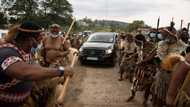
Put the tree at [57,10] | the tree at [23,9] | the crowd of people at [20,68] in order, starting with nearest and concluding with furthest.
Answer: the crowd of people at [20,68], the tree at [23,9], the tree at [57,10]

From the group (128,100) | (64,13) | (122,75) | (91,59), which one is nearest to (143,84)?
(128,100)

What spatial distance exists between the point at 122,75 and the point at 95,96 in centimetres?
401

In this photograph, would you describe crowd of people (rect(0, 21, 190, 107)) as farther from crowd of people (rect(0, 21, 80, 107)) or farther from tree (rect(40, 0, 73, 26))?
tree (rect(40, 0, 73, 26))

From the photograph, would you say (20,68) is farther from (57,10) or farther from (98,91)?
(57,10)

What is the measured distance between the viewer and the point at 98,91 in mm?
11547

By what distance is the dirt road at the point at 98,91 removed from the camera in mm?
9844

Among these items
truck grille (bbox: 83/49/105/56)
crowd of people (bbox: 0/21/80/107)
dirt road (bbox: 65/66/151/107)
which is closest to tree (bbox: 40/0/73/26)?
truck grille (bbox: 83/49/105/56)

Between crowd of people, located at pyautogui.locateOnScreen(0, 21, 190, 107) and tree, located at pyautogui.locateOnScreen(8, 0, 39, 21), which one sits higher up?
crowd of people, located at pyautogui.locateOnScreen(0, 21, 190, 107)

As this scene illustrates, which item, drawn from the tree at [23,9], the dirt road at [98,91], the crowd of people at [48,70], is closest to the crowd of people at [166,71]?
the crowd of people at [48,70]

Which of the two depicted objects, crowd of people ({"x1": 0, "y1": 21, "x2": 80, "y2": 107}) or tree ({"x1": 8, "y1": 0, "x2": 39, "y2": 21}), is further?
tree ({"x1": 8, "y1": 0, "x2": 39, "y2": 21})

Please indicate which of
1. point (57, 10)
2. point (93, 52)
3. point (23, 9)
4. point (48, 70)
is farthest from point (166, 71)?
point (57, 10)

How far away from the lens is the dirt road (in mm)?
9844

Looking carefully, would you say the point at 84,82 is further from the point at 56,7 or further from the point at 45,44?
the point at 56,7

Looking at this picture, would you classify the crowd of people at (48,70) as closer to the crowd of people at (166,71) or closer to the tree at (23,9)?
the crowd of people at (166,71)
